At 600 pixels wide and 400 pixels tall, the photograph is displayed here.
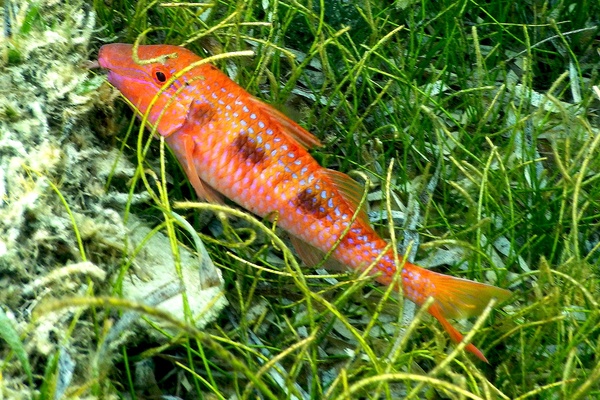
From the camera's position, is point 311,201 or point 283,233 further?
point 283,233

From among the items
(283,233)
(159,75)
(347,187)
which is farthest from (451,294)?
(159,75)

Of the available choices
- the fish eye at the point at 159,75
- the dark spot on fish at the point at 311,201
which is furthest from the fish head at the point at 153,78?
the dark spot on fish at the point at 311,201

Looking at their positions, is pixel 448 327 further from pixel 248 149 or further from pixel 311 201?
pixel 248 149

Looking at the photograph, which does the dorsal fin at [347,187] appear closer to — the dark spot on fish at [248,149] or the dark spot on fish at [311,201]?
the dark spot on fish at [311,201]

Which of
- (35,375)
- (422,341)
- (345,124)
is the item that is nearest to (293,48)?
(345,124)

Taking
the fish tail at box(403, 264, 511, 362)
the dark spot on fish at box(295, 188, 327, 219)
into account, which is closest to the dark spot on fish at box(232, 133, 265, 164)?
the dark spot on fish at box(295, 188, 327, 219)

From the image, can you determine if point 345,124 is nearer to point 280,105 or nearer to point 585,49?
point 280,105
